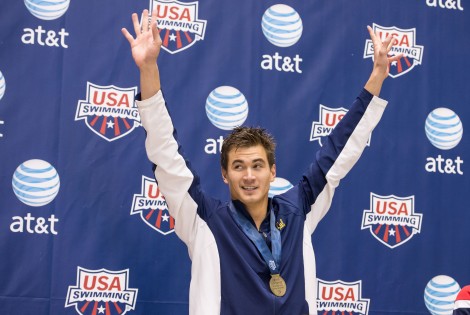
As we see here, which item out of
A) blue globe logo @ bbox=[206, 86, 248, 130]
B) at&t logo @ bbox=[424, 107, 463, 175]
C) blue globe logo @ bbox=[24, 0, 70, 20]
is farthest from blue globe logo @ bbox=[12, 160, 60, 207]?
at&t logo @ bbox=[424, 107, 463, 175]

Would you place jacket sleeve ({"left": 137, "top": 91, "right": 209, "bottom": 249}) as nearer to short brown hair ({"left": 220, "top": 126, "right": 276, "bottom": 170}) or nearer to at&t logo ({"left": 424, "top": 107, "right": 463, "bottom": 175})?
short brown hair ({"left": 220, "top": 126, "right": 276, "bottom": 170})

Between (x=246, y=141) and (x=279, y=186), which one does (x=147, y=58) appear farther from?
(x=279, y=186)

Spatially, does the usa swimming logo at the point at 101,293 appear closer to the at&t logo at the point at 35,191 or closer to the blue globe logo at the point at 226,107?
the at&t logo at the point at 35,191

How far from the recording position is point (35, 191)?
127 inches

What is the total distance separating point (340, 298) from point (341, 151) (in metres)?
1.16

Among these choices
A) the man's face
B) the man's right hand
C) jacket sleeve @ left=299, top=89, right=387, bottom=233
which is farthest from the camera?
jacket sleeve @ left=299, top=89, right=387, bottom=233

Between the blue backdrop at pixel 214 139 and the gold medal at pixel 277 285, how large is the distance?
994mm

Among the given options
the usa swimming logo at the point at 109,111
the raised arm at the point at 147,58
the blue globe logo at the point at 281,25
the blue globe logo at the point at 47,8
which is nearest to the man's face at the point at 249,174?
the raised arm at the point at 147,58

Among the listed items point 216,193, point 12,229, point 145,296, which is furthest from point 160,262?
point 12,229

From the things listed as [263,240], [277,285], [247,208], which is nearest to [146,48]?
[247,208]

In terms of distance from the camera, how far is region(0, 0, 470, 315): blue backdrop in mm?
3252

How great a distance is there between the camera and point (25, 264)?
10.5 ft

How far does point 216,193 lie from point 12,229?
1012 mm

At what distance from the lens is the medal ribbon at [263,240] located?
98.7 inches
